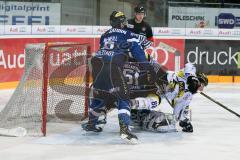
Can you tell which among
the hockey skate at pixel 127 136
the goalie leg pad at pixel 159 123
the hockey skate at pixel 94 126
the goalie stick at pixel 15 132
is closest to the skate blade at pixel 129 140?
the hockey skate at pixel 127 136

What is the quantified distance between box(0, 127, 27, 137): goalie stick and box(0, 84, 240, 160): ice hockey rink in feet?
0.31

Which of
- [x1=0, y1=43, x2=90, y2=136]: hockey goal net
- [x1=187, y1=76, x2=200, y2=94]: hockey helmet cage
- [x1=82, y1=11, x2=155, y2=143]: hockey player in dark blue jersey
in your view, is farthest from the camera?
[x1=187, y1=76, x2=200, y2=94]: hockey helmet cage

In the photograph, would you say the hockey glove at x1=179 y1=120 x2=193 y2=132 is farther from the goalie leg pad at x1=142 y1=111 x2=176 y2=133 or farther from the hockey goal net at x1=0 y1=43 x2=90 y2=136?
the hockey goal net at x1=0 y1=43 x2=90 y2=136

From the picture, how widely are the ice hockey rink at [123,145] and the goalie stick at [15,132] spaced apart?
0.31ft

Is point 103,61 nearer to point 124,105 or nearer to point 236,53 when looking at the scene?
point 124,105

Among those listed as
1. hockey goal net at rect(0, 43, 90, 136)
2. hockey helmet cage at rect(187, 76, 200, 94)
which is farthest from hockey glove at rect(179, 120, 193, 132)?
hockey goal net at rect(0, 43, 90, 136)

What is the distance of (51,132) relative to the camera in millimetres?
6523

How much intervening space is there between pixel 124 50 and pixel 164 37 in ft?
20.4

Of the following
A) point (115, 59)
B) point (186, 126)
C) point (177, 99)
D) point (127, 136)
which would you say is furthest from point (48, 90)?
point (186, 126)

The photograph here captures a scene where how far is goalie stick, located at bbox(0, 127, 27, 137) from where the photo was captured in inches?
243

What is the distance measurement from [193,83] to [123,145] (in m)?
1.20

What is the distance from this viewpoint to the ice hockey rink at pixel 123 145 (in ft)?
17.7

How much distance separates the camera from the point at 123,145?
5879mm

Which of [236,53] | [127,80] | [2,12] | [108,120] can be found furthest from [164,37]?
[127,80]
